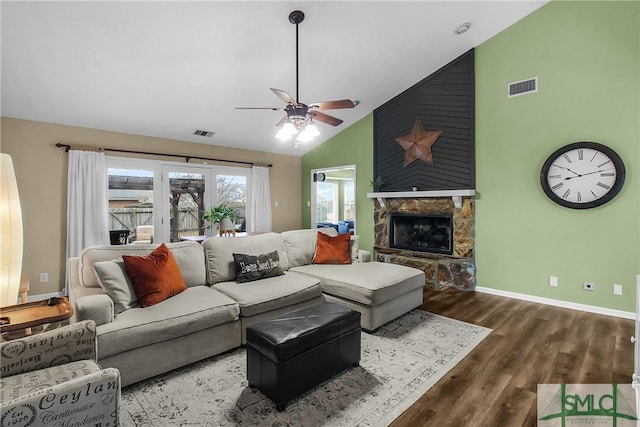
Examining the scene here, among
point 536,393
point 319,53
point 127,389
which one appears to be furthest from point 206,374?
point 319,53

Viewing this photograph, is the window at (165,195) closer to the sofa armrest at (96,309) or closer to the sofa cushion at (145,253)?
the sofa cushion at (145,253)

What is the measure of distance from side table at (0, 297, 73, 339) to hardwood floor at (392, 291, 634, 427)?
229 cm

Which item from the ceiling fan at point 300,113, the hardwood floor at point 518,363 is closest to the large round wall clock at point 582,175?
the hardwood floor at point 518,363

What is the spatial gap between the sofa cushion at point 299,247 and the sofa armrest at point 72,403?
2.66 meters

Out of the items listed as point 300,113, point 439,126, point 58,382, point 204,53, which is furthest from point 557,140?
point 58,382

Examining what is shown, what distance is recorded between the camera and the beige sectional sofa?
216 centimetres

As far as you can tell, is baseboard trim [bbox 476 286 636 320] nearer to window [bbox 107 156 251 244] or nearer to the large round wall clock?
the large round wall clock

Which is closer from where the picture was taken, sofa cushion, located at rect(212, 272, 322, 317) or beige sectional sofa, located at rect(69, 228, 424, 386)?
beige sectional sofa, located at rect(69, 228, 424, 386)

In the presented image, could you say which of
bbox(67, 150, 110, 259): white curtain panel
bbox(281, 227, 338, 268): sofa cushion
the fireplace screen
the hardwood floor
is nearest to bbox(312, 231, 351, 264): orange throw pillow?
bbox(281, 227, 338, 268): sofa cushion

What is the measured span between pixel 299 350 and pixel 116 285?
1583 mm

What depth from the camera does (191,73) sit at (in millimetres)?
3787

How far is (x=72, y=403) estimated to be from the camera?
1.25 metres

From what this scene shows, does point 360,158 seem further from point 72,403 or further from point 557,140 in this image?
point 72,403

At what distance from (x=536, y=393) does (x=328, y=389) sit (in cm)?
143
